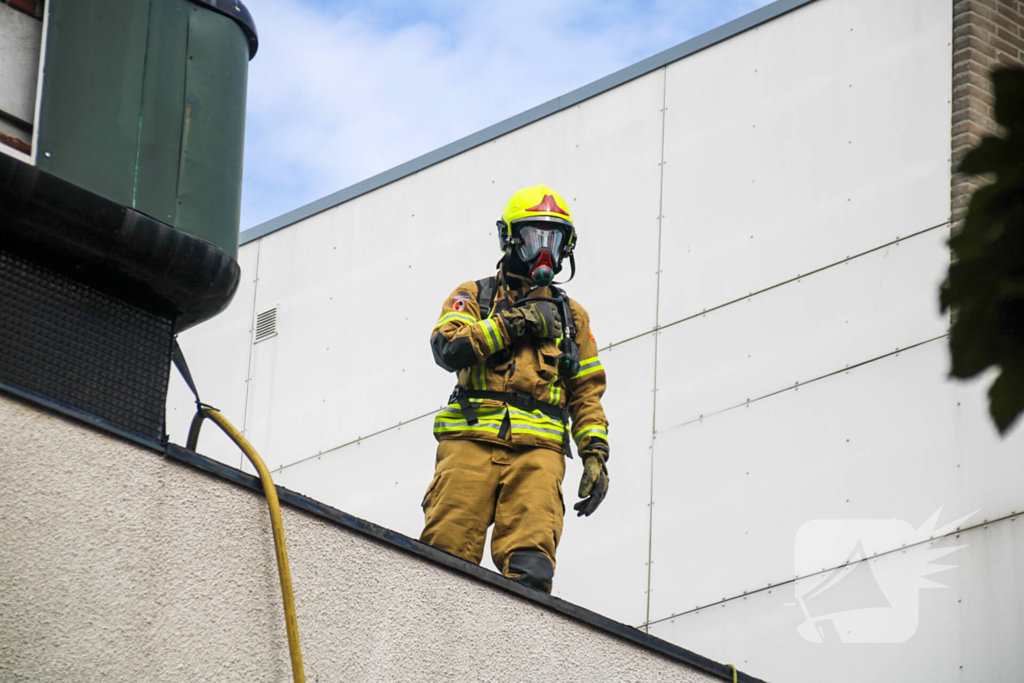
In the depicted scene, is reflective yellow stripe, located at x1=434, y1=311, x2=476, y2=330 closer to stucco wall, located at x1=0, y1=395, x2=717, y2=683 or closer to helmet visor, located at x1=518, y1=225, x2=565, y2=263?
helmet visor, located at x1=518, y1=225, x2=565, y2=263

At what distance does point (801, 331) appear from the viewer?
8602mm

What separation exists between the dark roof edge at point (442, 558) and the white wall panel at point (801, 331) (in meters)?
3.35

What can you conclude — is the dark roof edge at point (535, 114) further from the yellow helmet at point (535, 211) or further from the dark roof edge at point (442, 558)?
the dark roof edge at point (442, 558)

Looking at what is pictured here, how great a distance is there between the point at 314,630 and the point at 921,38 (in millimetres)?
5872

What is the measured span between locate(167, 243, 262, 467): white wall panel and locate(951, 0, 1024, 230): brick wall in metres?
6.91

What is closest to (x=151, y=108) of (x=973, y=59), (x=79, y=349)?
(x=79, y=349)

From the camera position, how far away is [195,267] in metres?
4.86

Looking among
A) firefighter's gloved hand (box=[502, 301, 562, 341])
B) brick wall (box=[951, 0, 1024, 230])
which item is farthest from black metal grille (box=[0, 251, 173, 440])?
brick wall (box=[951, 0, 1024, 230])

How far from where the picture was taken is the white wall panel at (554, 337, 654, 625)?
9.05 meters

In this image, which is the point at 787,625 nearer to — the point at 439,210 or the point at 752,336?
the point at 752,336

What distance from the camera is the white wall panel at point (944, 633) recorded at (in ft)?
23.5

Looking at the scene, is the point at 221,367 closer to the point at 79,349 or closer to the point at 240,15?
the point at 240,15

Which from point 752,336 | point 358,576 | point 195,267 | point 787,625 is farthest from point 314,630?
point 752,336
